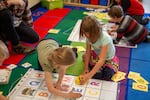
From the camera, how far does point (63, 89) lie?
1548 millimetres

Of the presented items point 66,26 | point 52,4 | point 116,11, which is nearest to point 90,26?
point 116,11

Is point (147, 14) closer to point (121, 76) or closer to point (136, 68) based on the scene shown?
point (136, 68)

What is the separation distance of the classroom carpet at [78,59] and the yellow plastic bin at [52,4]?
0.40 feet

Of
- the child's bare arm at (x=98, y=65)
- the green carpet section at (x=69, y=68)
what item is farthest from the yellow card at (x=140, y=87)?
the green carpet section at (x=69, y=68)

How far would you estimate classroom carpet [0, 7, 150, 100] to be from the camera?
5.36ft

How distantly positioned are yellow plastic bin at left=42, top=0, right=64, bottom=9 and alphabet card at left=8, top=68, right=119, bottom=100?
1.93 m

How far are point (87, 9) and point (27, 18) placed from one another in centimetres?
146

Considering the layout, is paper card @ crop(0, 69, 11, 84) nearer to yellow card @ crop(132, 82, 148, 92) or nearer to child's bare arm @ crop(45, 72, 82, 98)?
child's bare arm @ crop(45, 72, 82, 98)

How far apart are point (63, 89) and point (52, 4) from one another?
216cm

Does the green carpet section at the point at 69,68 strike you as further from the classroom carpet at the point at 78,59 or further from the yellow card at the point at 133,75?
the yellow card at the point at 133,75

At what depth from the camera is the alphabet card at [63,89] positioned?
1479mm

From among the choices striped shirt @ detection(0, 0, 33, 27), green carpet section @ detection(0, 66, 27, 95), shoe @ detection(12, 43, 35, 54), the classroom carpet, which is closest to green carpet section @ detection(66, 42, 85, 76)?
the classroom carpet

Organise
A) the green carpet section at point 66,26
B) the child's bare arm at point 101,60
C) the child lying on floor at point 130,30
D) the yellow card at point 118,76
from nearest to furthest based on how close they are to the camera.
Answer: the child's bare arm at point 101,60
the yellow card at point 118,76
the child lying on floor at point 130,30
the green carpet section at point 66,26

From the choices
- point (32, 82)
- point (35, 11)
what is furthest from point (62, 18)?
point (32, 82)
